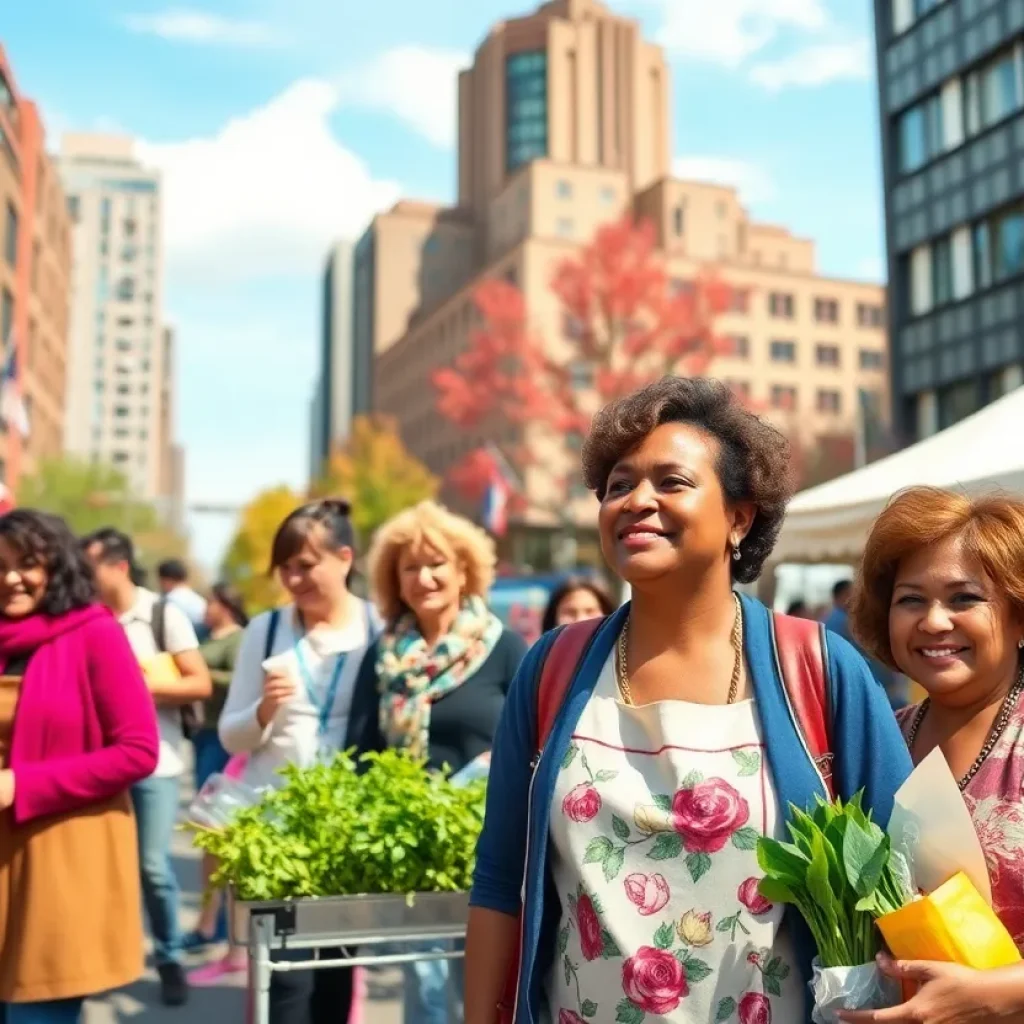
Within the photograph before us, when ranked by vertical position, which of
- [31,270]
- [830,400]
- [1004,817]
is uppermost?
[31,270]

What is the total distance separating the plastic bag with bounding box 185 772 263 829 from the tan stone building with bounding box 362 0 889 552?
2767cm

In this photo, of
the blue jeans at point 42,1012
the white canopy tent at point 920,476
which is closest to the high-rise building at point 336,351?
the white canopy tent at point 920,476

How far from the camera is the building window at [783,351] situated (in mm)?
66125

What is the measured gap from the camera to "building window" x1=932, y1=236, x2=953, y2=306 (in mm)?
29656

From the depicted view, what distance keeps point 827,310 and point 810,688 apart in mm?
69087

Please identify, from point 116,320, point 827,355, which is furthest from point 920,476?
point 116,320

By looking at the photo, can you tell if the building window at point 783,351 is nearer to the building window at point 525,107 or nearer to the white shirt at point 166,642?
the building window at point 525,107

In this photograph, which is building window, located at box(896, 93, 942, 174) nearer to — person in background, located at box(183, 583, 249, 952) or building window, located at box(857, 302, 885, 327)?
person in background, located at box(183, 583, 249, 952)

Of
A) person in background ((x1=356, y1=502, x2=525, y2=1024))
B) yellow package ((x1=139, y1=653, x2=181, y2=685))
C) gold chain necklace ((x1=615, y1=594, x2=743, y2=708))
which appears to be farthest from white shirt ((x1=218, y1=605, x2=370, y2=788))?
gold chain necklace ((x1=615, y1=594, x2=743, y2=708))

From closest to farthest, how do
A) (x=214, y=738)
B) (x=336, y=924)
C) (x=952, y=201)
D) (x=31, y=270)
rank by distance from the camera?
(x=336, y=924) → (x=214, y=738) → (x=952, y=201) → (x=31, y=270)

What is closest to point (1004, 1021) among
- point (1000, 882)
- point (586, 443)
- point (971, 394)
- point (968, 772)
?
point (1000, 882)

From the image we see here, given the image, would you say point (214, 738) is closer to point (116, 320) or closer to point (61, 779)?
point (61, 779)

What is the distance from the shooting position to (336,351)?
14400 centimetres

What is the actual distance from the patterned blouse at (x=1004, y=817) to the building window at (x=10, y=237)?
47.0 m
